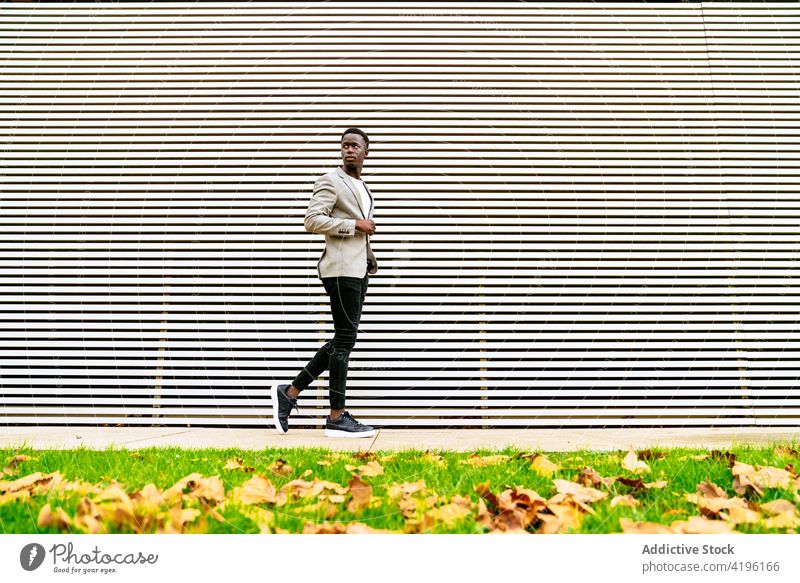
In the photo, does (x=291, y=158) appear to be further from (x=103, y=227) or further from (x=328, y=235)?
(x=103, y=227)

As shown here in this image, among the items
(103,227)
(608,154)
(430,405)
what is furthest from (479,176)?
(103,227)

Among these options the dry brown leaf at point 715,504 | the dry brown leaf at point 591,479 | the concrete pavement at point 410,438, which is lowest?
the concrete pavement at point 410,438

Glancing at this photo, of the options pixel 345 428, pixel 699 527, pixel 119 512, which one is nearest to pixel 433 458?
pixel 345 428

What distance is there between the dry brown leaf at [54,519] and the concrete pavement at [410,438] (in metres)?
1.36

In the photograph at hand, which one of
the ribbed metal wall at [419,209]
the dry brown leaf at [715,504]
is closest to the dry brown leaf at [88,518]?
the dry brown leaf at [715,504]

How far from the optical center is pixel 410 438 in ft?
11.0

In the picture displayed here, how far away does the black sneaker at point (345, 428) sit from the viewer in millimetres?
3379

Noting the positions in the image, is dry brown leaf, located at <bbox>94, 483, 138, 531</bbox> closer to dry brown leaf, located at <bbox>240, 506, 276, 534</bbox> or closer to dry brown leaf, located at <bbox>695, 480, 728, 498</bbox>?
dry brown leaf, located at <bbox>240, 506, 276, 534</bbox>

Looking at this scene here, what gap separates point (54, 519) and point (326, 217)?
7.12ft

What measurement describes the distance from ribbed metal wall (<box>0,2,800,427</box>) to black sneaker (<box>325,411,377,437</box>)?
55 cm

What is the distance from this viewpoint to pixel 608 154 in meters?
4.29

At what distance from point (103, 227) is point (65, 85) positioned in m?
1.23

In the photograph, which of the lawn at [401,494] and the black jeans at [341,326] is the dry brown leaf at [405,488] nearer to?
the lawn at [401,494]

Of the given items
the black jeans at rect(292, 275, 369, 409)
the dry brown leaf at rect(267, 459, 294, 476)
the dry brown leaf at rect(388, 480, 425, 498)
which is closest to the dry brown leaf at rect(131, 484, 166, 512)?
the dry brown leaf at rect(267, 459, 294, 476)
